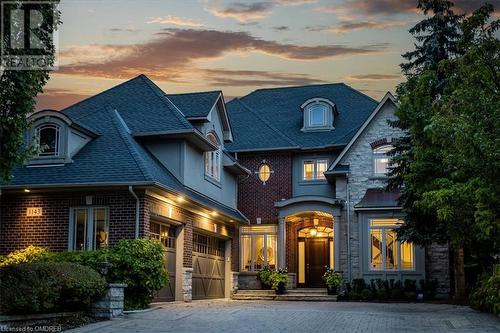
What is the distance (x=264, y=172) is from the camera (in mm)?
30797

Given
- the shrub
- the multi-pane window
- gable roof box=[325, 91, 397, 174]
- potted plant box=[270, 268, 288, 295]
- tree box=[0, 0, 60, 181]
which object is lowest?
potted plant box=[270, 268, 288, 295]

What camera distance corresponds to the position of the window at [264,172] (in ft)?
101

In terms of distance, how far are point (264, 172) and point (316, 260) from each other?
4.62 m

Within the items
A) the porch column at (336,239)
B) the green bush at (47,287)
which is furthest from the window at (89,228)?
the porch column at (336,239)

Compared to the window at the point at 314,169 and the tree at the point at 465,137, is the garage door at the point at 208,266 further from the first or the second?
the tree at the point at 465,137

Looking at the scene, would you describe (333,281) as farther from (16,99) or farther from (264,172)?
(16,99)

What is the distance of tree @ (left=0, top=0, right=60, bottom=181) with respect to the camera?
38.4 feet

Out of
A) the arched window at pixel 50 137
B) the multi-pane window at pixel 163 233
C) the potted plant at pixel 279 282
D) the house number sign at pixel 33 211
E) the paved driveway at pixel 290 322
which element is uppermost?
the arched window at pixel 50 137

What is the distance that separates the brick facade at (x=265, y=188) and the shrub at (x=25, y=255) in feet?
41.5

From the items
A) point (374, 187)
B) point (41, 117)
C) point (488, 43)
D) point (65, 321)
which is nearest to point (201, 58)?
point (41, 117)

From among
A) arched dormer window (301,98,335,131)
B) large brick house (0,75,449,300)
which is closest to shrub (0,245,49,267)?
large brick house (0,75,449,300)

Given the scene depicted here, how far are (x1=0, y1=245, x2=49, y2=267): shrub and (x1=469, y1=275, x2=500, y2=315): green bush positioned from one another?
11.8 metres

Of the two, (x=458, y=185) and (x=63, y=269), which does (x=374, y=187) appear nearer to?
(x=458, y=185)
